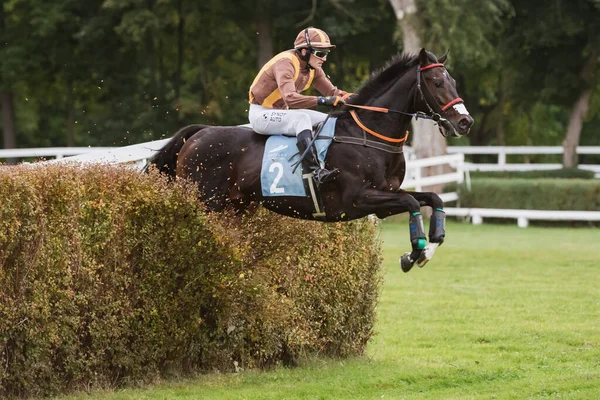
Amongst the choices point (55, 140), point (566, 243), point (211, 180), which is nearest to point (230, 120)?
point (55, 140)

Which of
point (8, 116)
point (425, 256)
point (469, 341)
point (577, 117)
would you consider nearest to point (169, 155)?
point (425, 256)

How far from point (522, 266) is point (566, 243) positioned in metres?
3.26

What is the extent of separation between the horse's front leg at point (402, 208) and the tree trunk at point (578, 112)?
2225cm

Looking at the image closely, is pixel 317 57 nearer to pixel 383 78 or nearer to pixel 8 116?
pixel 383 78

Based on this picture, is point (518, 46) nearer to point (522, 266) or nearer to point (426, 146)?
point (426, 146)

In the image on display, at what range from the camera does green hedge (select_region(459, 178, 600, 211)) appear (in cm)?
2375

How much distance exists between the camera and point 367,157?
879cm

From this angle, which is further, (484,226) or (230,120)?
(230,120)

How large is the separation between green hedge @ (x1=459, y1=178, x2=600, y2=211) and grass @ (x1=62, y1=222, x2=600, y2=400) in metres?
4.76

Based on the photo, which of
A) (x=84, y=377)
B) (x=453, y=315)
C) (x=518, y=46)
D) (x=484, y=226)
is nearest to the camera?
(x=84, y=377)

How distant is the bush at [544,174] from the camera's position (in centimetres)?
2844

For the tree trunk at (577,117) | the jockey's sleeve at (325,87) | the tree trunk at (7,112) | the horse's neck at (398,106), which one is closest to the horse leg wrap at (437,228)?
the horse's neck at (398,106)

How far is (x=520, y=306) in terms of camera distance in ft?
43.3

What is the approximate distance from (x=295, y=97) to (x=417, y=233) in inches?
63.9
